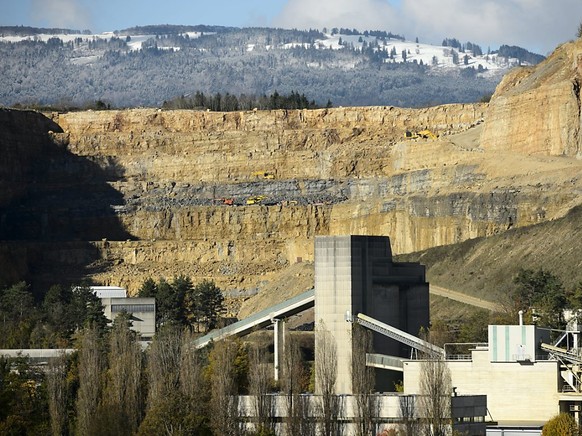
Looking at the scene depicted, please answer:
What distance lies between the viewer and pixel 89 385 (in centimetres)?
9094

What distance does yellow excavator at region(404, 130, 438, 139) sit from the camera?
190 m

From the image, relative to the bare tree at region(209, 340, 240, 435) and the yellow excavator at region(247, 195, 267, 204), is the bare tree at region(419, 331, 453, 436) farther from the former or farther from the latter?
the yellow excavator at region(247, 195, 267, 204)

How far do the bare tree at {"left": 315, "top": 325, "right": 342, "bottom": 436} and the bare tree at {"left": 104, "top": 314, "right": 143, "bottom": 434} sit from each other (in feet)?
25.6

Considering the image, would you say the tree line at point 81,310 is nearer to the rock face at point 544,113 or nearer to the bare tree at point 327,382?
the rock face at point 544,113

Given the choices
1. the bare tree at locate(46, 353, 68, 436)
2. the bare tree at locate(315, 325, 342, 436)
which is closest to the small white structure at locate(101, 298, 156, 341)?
the bare tree at locate(315, 325, 342, 436)

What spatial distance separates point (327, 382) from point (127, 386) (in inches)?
370

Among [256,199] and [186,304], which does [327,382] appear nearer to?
[186,304]

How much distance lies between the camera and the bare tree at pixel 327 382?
8306 cm

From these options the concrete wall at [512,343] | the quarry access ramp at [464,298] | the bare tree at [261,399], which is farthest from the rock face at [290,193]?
the bare tree at [261,399]

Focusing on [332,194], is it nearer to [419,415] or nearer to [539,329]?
[539,329]

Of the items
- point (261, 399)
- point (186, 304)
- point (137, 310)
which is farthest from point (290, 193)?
point (261, 399)

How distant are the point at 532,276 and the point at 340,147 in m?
65.3

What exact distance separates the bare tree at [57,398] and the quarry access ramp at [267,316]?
11.6 m

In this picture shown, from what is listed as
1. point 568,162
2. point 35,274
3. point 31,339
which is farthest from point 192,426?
point 35,274
